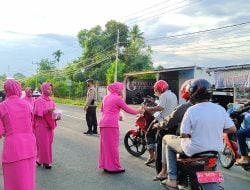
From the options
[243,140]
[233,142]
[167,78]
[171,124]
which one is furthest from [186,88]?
[167,78]

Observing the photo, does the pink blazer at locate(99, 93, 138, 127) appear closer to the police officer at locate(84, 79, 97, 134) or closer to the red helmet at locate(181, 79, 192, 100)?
the red helmet at locate(181, 79, 192, 100)

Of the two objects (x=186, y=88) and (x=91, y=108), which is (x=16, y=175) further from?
(x=91, y=108)

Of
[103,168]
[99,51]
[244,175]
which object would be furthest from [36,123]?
[99,51]

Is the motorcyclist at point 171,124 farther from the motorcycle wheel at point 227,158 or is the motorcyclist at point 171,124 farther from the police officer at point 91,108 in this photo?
the police officer at point 91,108

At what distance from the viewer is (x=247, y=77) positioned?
2967cm

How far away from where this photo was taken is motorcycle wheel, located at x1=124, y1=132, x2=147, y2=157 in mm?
10375

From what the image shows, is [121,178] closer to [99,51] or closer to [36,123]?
[36,123]

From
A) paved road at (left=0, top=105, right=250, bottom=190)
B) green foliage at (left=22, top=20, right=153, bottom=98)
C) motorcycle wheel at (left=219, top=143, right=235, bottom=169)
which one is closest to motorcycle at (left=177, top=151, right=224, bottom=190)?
paved road at (left=0, top=105, right=250, bottom=190)

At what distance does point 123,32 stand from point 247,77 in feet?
137

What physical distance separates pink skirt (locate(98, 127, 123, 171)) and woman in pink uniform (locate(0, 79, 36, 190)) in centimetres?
312

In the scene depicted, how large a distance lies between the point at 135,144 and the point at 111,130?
1.69 m

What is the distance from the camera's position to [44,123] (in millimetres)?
9328

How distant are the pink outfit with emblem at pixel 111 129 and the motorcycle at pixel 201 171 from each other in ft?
10.0

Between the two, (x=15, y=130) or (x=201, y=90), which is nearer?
(x=201, y=90)
